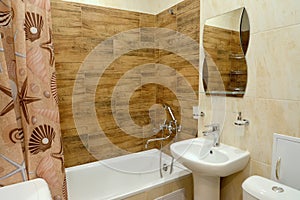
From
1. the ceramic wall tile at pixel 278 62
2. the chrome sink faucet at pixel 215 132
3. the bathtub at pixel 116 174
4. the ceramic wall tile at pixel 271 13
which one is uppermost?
the ceramic wall tile at pixel 271 13

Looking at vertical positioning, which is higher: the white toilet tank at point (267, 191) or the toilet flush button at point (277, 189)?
the toilet flush button at point (277, 189)

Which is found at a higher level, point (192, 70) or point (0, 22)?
point (0, 22)

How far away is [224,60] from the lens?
1.63 metres

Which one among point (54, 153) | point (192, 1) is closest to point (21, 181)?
point (54, 153)

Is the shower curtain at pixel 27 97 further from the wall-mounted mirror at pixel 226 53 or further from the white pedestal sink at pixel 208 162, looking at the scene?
the wall-mounted mirror at pixel 226 53

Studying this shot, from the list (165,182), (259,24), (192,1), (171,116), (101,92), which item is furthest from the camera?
(171,116)

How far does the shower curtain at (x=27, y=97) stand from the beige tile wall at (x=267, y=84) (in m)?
1.36

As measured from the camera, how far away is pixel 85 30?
1.95 meters

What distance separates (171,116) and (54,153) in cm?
136

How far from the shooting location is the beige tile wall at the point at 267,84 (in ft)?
3.80

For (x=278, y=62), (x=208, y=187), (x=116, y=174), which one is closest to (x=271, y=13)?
(x=278, y=62)

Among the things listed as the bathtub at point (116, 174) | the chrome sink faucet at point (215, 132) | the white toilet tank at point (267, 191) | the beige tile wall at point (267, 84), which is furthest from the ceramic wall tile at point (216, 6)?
the bathtub at point (116, 174)

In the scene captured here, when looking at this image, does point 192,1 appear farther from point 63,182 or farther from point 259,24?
point 63,182

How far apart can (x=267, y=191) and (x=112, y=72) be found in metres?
1.74
